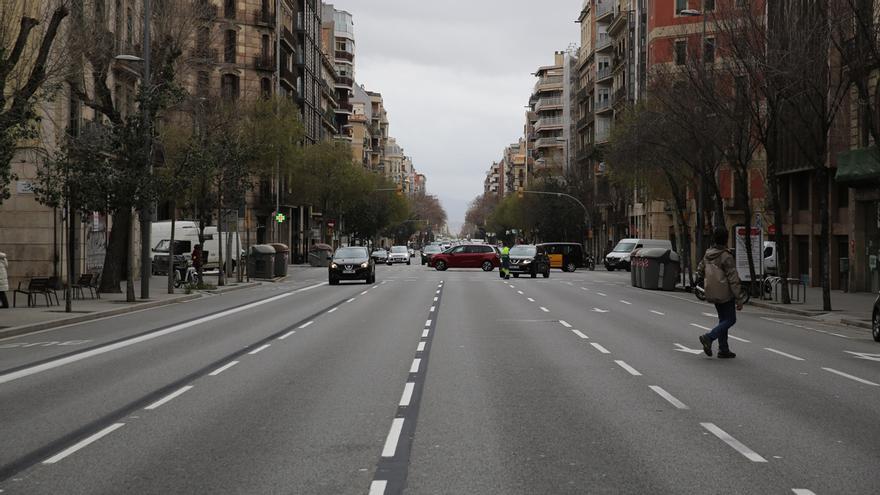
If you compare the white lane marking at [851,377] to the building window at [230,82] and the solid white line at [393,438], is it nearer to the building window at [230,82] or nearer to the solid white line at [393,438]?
the solid white line at [393,438]

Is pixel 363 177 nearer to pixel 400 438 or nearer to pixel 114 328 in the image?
pixel 114 328

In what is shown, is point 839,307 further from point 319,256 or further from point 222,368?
point 319,256

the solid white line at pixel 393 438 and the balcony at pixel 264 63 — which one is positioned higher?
the balcony at pixel 264 63

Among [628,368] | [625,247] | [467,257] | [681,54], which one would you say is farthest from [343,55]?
[628,368]

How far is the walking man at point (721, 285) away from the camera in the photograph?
1491 cm

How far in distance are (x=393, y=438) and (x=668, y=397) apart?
3.67 meters

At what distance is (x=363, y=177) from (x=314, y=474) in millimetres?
89075

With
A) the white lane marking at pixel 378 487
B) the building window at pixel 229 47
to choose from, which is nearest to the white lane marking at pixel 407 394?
the white lane marking at pixel 378 487

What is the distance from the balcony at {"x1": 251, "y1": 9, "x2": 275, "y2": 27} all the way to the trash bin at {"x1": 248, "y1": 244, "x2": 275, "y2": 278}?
31931 millimetres

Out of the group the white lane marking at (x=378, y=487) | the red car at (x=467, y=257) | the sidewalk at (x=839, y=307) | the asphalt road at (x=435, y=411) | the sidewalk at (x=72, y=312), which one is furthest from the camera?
the red car at (x=467, y=257)

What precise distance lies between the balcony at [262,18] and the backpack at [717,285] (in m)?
67.7

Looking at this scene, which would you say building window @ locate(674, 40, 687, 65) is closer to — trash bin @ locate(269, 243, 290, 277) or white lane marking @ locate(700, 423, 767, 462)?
trash bin @ locate(269, 243, 290, 277)

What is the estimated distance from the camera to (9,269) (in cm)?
3541

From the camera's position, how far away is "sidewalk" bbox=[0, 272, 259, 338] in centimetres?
2091
